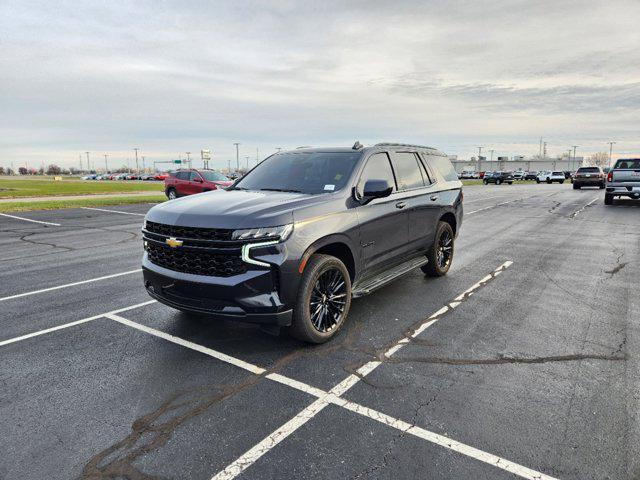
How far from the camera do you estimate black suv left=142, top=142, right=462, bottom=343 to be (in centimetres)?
378

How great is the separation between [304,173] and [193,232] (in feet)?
5.83

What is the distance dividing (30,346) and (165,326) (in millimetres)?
1274

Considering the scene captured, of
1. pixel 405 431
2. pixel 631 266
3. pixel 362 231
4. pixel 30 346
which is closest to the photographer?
pixel 405 431

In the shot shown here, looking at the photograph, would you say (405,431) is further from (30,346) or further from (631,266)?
(631,266)

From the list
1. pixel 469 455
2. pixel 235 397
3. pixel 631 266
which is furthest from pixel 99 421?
pixel 631 266

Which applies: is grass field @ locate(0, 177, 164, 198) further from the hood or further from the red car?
the hood

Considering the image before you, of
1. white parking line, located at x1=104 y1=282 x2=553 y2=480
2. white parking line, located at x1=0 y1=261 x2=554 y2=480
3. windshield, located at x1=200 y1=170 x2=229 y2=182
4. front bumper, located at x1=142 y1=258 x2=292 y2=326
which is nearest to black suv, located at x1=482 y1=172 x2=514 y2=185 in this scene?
windshield, located at x1=200 y1=170 x2=229 y2=182

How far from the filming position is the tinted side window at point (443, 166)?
6.90 m

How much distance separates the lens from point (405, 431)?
2947 millimetres

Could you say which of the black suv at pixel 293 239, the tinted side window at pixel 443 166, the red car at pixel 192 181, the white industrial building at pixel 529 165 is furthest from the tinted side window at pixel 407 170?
the white industrial building at pixel 529 165

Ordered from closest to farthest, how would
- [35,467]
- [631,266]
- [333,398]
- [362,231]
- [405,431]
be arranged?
1. [35,467]
2. [405,431]
3. [333,398]
4. [362,231]
5. [631,266]

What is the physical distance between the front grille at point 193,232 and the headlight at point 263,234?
0.08 m

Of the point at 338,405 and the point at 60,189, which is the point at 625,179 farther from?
the point at 60,189

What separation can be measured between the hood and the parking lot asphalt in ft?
4.13
